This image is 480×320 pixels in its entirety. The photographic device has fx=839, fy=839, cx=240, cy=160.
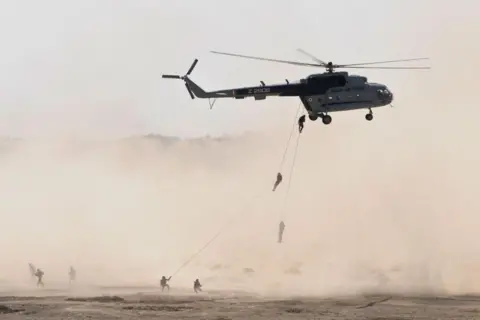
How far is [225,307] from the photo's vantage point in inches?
1688

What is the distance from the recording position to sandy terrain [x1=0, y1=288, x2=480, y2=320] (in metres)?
40.2

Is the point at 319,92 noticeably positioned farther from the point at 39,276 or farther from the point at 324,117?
the point at 39,276

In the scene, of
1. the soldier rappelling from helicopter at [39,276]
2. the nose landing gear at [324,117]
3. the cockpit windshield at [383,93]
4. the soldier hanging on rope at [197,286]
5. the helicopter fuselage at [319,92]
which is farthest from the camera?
the soldier rappelling from helicopter at [39,276]

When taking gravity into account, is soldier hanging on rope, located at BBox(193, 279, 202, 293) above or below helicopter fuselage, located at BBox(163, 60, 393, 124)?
below

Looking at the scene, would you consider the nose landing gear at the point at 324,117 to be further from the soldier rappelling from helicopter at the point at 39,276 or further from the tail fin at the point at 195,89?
the soldier rappelling from helicopter at the point at 39,276

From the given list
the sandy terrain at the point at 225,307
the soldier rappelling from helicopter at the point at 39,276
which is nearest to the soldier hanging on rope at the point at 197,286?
the sandy terrain at the point at 225,307

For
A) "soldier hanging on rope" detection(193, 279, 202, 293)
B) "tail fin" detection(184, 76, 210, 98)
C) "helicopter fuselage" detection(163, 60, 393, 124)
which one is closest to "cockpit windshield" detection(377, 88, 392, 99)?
"helicopter fuselage" detection(163, 60, 393, 124)

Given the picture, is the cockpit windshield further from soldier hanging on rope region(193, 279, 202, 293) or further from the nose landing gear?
soldier hanging on rope region(193, 279, 202, 293)

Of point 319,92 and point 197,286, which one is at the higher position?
point 319,92

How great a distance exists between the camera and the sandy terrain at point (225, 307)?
40188 millimetres

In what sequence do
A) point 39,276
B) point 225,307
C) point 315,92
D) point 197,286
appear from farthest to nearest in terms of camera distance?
point 39,276, point 197,286, point 315,92, point 225,307

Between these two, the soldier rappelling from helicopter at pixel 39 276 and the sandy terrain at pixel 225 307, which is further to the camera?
the soldier rappelling from helicopter at pixel 39 276

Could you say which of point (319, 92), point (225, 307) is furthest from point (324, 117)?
point (225, 307)

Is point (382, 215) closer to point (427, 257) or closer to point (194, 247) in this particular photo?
point (427, 257)
